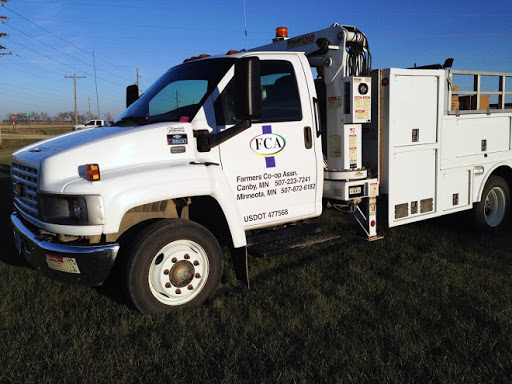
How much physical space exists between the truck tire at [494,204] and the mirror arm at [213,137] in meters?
4.31

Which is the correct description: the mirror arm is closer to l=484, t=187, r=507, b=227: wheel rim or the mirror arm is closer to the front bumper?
the front bumper

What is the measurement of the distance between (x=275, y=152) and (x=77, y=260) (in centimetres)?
208

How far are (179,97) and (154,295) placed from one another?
192cm

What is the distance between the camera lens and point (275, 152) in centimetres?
462

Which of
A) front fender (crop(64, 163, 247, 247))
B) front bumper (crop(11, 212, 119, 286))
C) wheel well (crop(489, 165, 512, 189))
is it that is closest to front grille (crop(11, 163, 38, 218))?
front bumper (crop(11, 212, 119, 286))

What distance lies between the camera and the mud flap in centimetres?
442

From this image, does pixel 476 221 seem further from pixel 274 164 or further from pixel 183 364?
pixel 183 364

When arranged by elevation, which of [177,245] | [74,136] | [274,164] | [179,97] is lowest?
[177,245]

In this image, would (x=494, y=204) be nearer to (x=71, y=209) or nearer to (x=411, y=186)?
(x=411, y=186)

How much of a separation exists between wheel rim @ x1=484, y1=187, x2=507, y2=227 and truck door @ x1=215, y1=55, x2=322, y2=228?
359 cm

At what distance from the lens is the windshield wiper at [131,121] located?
4.51 m

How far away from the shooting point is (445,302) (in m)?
4.25

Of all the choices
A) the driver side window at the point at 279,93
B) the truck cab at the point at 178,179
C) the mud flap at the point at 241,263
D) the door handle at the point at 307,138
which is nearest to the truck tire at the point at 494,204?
the truck cab at the point at 178,179

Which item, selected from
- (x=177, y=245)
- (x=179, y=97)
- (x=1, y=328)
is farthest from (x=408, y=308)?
(x=1, y=328)
